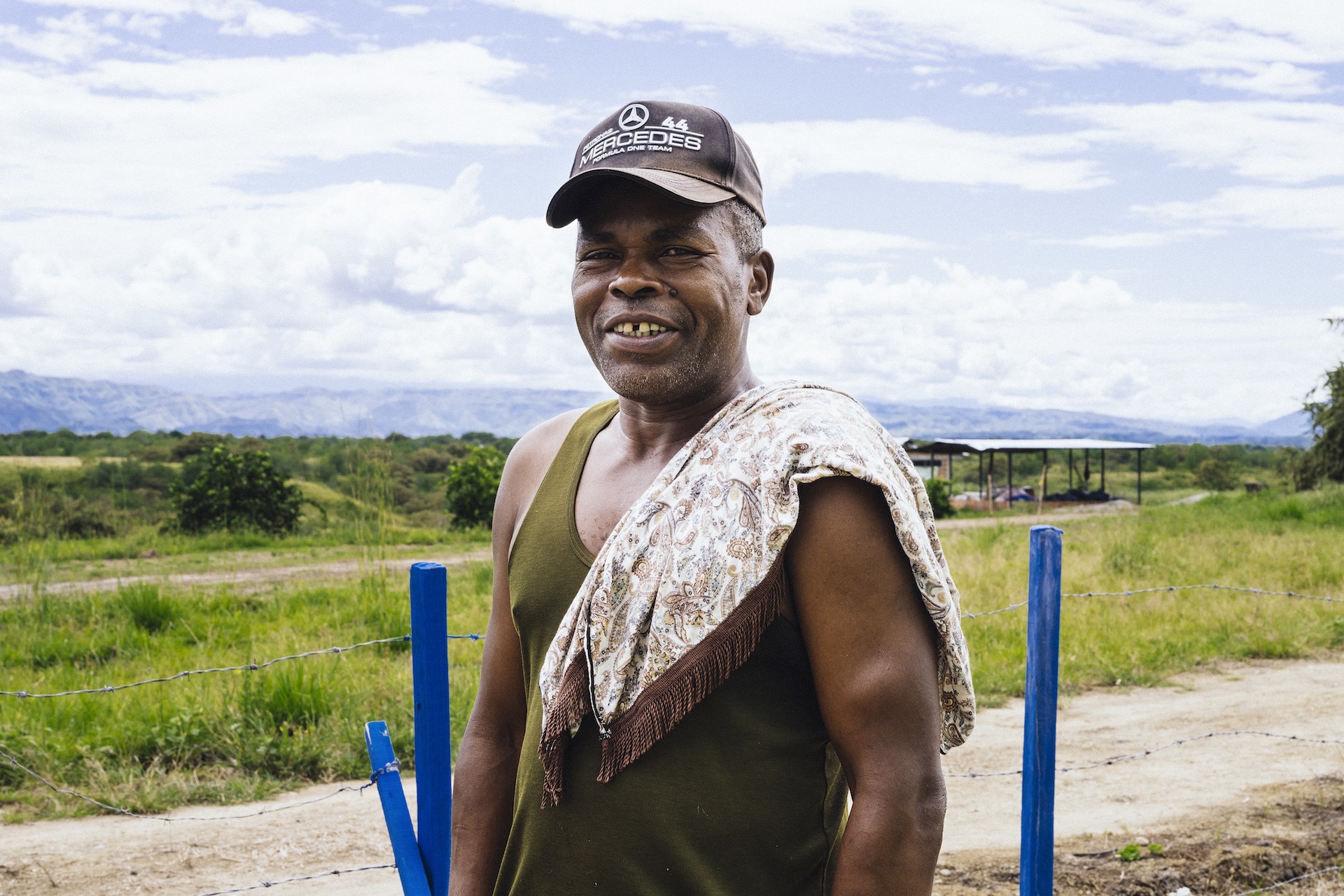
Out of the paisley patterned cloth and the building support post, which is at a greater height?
the paisley patterned cloth

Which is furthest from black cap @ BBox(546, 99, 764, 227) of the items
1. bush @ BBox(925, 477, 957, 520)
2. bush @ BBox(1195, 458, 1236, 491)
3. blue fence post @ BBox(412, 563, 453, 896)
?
bush @ BBox(1195, 458, 1236, 491)

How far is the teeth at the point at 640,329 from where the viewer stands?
154 cm

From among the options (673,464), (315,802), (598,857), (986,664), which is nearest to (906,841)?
(598,857)

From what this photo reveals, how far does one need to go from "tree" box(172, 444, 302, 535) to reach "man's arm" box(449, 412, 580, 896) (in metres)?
17.1

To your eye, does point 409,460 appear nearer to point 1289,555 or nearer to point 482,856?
point 1289,555

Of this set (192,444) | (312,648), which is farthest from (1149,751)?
(192,444)

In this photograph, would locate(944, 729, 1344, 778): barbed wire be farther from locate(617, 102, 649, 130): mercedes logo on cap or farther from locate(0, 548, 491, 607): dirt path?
locate(0, 548, 491, 607): dirt path

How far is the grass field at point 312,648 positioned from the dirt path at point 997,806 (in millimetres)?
294

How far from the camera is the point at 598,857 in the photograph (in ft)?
4.65

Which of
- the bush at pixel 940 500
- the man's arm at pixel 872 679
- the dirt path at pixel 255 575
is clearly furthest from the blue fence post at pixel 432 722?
the bush at pixel 940 500

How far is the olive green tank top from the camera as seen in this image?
135cm

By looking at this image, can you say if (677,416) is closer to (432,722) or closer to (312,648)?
(432,722)

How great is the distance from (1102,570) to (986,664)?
421 cm

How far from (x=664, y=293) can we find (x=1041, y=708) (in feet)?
6.38
